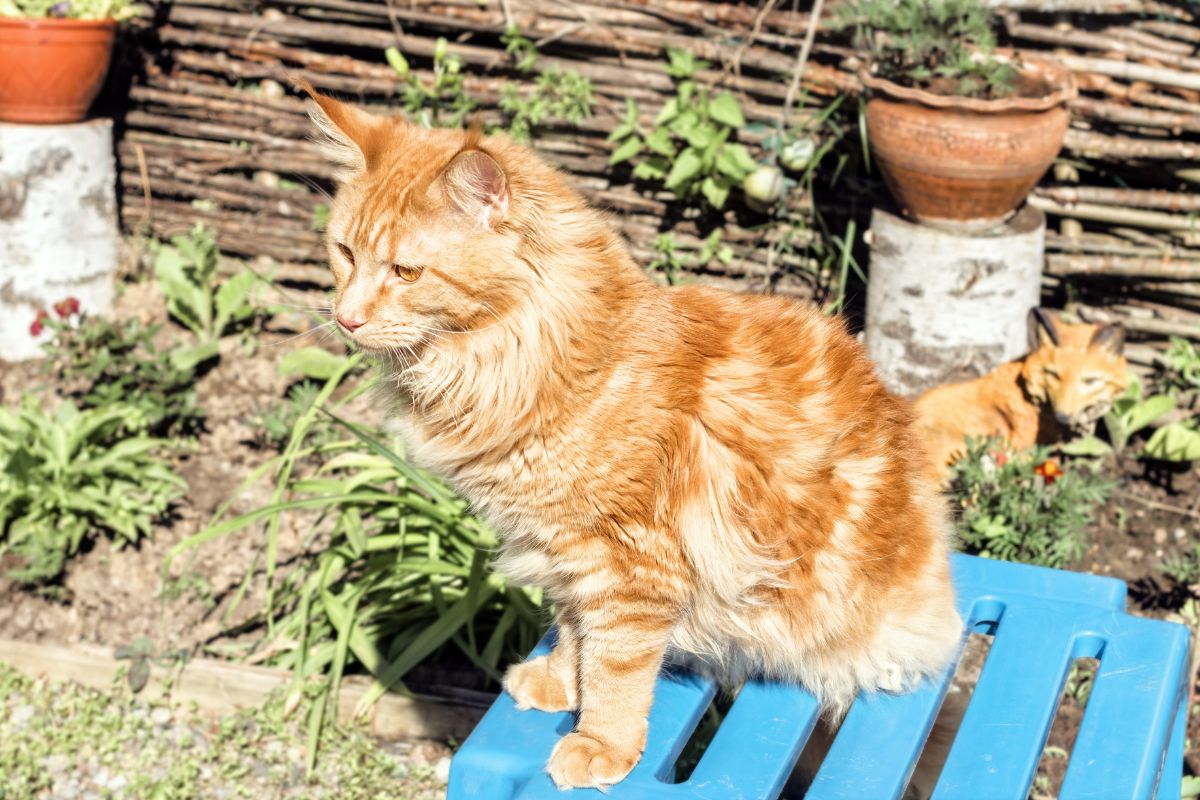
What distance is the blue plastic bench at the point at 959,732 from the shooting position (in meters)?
1.90

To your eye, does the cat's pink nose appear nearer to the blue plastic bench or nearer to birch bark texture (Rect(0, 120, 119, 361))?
the blue plastic bench

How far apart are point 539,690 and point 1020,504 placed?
1.54 m

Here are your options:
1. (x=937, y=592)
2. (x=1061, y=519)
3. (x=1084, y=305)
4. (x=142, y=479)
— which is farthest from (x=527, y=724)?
(x=1084, y=305)

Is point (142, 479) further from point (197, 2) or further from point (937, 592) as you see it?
point (937, 592)

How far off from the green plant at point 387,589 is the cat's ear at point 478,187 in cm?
107

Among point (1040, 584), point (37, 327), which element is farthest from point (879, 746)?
point (37, 327)

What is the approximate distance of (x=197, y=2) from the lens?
4.27 m

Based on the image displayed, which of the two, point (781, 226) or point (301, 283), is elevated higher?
point (781, 226)

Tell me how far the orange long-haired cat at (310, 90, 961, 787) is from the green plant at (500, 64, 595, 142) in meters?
1.89

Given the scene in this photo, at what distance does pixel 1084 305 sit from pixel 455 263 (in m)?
2.63

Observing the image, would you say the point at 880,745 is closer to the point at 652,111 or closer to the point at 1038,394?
the point at 1038,394

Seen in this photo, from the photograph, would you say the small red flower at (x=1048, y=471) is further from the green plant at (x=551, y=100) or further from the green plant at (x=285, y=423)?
the green plant at (x=285, y=423)

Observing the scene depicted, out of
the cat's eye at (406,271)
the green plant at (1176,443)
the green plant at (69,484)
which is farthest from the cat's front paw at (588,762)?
the green plant at (1176,443)

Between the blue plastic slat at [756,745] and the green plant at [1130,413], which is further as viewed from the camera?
the green plant at [1130,413]
